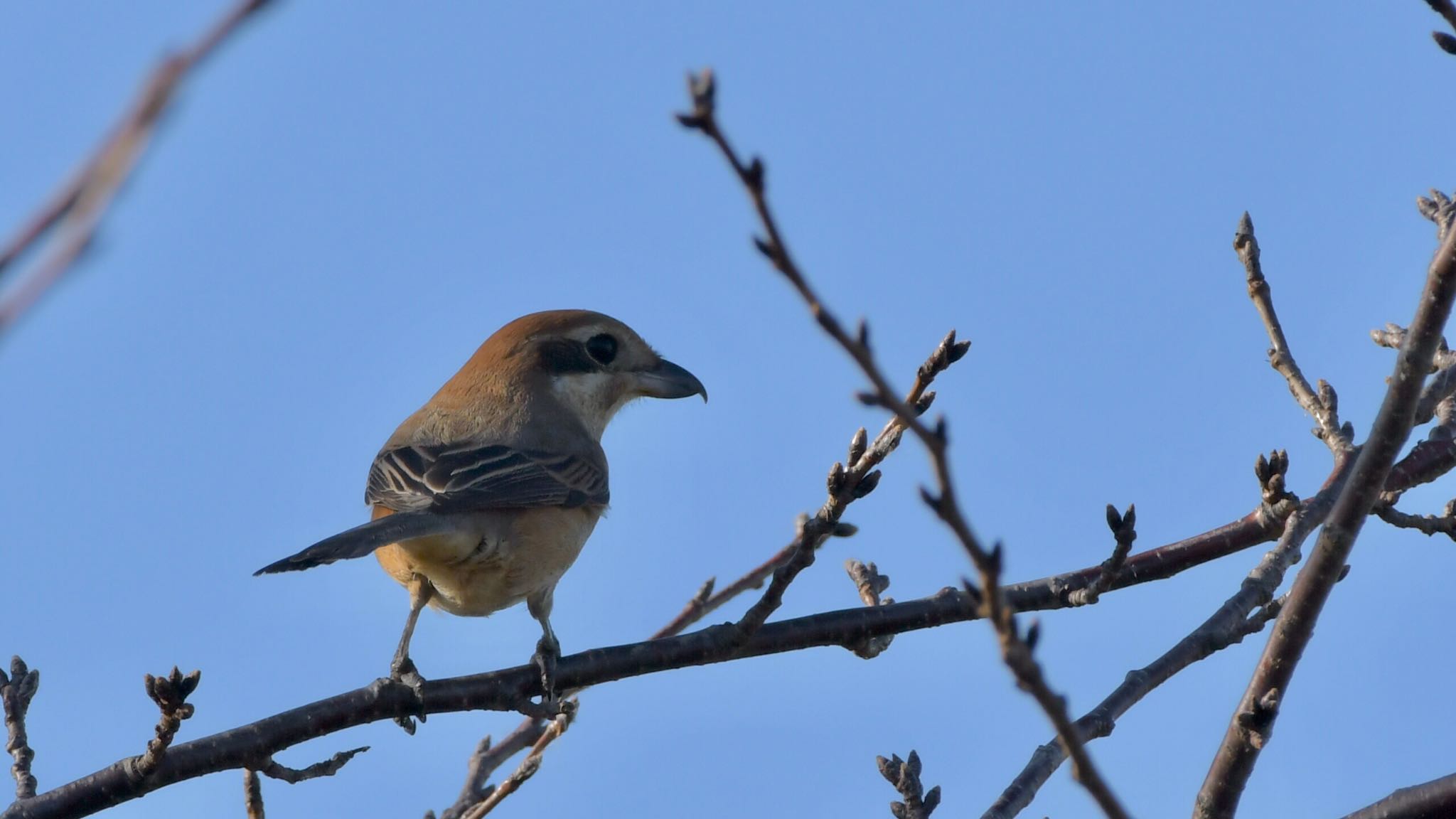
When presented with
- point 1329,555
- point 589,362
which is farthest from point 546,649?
point 1329,555

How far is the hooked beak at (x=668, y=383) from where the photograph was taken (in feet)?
22.5

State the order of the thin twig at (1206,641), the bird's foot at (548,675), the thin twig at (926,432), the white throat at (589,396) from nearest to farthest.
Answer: the thin twig at (926,432)
the thin twig at (1206,641)
the bird's foot at (548,675)
the white throat at (589,396)

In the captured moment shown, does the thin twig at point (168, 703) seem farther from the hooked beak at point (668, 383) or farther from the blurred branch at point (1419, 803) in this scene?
the hooked beak at point (668, 383)

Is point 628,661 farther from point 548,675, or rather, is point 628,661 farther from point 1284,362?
point 1284,362

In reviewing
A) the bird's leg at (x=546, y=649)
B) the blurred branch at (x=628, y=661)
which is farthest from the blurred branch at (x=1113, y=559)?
the bird's leg at (x=546, y=649)

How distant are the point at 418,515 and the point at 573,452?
1.25m

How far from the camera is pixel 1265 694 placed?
278 centimetres

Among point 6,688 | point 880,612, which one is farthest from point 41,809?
point 880,612

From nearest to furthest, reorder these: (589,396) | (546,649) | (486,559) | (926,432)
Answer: (926,432)
(546,649)
(486,559)
(589,396)

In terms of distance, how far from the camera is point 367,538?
4430 mm

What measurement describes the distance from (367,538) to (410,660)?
1.70 ft

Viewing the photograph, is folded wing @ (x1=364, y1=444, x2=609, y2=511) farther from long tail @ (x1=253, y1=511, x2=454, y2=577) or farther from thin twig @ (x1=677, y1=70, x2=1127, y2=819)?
thin twig @ (x1=677, y1=70, x2=1127, y2=819)

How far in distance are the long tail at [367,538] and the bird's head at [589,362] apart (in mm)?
1658

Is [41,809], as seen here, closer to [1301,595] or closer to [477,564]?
[477,564]
